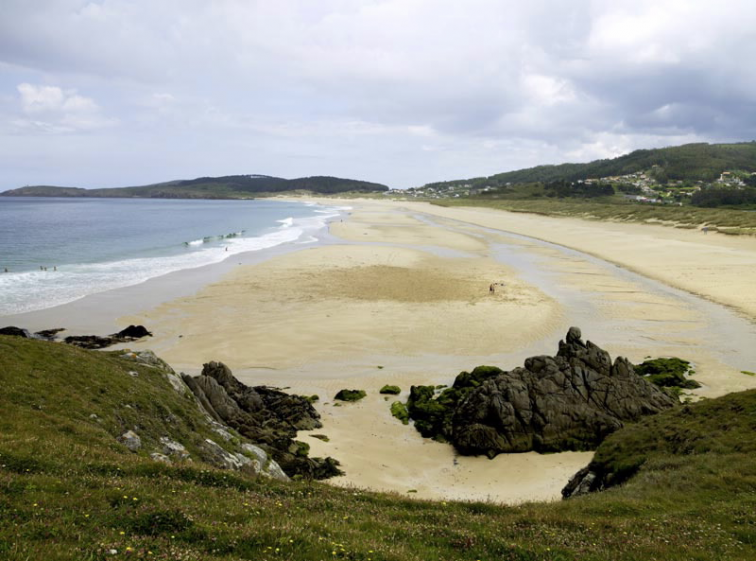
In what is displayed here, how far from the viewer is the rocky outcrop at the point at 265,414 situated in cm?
1480

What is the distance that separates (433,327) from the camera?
2903cm

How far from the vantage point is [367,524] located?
8180 millimetres

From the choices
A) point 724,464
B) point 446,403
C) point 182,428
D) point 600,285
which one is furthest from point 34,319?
point 600,285

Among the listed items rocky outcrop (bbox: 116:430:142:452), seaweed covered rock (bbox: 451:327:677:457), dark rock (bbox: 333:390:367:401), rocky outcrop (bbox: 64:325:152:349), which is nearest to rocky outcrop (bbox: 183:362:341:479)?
dark rock (bbox: 333:390:367:401)

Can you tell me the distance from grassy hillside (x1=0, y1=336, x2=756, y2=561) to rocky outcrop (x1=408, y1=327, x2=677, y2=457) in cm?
317

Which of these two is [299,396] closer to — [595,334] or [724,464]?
[724,464]

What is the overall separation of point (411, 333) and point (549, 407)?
1193cm

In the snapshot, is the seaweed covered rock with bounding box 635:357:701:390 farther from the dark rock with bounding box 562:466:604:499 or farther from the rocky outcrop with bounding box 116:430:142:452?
the rocky outcrop with bounding box 116:430:142:452

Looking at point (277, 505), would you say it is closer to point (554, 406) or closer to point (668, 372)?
point (554, 406)

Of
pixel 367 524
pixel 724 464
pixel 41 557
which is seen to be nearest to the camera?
pixel 41 557

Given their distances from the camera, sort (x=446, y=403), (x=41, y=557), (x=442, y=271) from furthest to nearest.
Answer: (x=442, y=271), (x=446, y=403), (x=41, y=557)

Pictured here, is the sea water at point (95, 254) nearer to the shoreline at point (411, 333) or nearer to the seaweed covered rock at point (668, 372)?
the shoreline at point (411, 333)

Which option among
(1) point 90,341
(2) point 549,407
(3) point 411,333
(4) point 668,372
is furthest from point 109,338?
(4) point 668,372

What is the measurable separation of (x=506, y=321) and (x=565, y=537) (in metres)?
22.6
